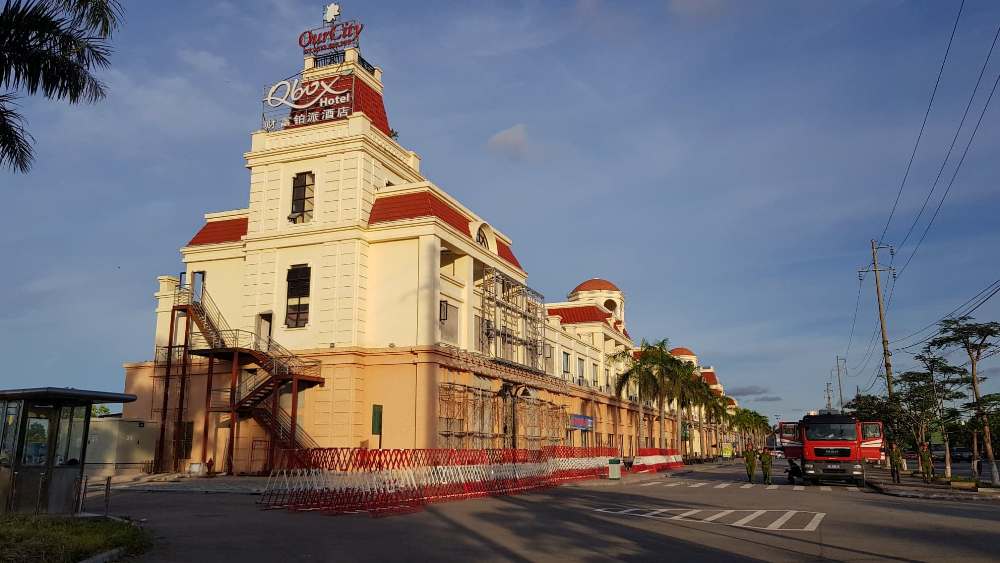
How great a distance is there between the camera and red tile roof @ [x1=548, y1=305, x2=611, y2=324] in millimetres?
63625

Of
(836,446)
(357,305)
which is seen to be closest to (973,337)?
(836,446)

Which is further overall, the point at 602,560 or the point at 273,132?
the point at 273,132

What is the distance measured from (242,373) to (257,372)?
131cm

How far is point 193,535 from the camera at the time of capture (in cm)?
1341

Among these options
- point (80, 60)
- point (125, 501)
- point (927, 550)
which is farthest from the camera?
point (125, 501)

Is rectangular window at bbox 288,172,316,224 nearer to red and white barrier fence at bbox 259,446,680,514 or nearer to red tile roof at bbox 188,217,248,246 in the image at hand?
red tile roof at bbox 188,217,248,246

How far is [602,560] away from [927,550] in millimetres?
5282

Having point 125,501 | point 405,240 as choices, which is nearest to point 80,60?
point 125,501

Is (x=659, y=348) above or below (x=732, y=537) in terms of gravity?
above

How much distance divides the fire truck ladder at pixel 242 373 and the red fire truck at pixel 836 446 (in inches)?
838

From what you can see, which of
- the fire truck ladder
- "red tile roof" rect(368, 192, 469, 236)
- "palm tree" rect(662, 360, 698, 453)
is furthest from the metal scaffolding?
"palm tree" rect(662, 360, 698, 453)

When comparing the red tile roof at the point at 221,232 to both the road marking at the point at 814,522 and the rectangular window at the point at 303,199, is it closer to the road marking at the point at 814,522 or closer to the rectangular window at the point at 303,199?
the rectangular window at the point at 303,199

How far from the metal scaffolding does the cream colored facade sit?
6.6 inches

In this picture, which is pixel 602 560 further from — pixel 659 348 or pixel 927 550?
pixel 659 348
